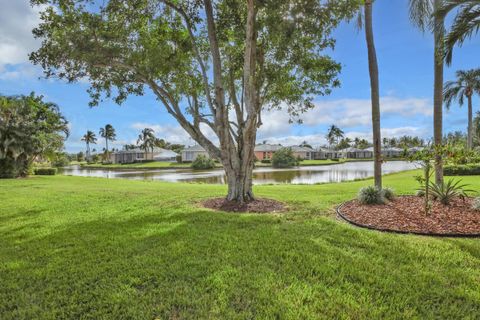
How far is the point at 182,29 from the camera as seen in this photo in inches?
368

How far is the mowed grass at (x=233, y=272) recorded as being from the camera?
2.79 metres

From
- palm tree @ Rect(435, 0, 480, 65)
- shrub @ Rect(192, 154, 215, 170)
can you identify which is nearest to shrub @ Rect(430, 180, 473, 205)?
palm tree @ Rect(435, 0, 480, 65)

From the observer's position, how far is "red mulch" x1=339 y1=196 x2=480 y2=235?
17.6 feet

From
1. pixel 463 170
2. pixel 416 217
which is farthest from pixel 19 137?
pixel 463 170

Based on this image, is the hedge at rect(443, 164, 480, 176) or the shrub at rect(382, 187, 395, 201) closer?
the shrub at rect(382, 187, 395, 201)

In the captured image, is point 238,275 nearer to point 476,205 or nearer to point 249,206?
point 249,206

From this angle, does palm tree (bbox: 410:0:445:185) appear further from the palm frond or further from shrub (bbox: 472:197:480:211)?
shrub (bbox: 472:197:480:211)

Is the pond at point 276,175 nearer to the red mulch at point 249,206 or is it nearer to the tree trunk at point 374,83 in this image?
the tree trunk at point 374,83

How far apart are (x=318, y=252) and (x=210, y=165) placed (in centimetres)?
3996

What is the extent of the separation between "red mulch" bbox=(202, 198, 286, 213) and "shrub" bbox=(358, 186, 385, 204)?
2.16m

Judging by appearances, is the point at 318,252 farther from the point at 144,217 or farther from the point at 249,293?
the point at 144,217

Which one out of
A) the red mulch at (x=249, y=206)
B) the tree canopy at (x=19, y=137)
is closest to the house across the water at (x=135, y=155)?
the tree canopy at (x=19, y=137)

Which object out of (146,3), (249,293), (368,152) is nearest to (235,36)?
(146,3)

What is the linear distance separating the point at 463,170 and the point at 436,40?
15.6 metres
